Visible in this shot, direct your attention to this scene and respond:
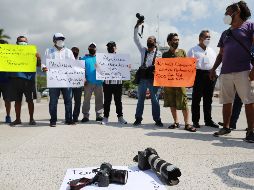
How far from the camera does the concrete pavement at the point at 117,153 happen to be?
3678 mm

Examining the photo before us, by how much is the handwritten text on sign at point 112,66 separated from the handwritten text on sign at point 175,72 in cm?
114

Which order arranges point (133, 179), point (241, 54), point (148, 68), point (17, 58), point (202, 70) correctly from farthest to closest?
point (17, 58) → point (148, 68) → point (202, 70) → point (241, 54) → point (133, 179)

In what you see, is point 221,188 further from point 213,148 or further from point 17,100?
point 17,100

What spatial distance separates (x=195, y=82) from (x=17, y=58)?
396 centimetres

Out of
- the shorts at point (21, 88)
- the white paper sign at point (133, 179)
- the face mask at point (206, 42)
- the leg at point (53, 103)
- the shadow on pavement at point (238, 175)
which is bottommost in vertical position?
the shadow on pavement at point (238, 175)

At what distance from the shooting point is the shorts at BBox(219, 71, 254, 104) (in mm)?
6059

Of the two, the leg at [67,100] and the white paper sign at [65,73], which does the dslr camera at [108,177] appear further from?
the white paper sign at [65,73]

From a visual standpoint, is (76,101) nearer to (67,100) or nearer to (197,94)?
(67,100)

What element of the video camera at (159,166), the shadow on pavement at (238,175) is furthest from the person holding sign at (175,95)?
the video camera at (159,166)

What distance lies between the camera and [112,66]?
28.8 feet

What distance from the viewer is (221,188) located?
338cm

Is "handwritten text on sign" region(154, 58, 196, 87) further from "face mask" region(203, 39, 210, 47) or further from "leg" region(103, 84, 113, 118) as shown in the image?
"leg" region(103, 84, 113, 118)

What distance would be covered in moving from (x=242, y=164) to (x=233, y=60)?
7.69 feet

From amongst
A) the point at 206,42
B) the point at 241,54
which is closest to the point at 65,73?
the point at 206,42
